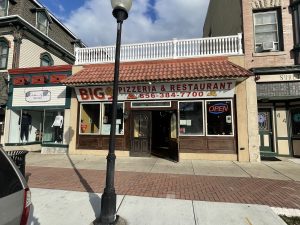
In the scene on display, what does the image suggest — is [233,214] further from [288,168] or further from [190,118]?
[190,118]


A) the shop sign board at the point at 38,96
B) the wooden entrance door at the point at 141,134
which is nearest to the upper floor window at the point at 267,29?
the wooden entrance door at the point at 141,134

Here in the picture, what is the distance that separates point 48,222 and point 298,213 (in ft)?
17.3

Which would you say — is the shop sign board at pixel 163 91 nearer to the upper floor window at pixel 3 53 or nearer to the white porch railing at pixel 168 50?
the white porch railing at pixel 168 50

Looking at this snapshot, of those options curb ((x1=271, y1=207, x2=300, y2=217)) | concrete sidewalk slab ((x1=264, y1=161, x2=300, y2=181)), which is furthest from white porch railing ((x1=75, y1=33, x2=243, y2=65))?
curb ((x1=271, y1=207, x2=300, y2=217))

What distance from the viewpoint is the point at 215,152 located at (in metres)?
11.1

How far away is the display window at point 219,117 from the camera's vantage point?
1130 cm

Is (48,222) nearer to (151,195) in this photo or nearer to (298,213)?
(151,195)

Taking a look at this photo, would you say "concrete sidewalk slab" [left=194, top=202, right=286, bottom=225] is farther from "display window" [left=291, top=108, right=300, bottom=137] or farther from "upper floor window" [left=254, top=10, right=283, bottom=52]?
"upper floor window" [left=254, top=10, right=283, bottom=52]

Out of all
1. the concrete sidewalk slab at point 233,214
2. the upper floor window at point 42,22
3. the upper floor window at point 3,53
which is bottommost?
the concrete sidewalk slab at point 233,214

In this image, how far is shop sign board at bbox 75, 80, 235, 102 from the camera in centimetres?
1118

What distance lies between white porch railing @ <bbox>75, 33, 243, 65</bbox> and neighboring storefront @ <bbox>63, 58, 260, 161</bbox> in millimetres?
470

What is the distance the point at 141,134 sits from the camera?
12203 mm

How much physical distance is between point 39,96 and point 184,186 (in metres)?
10.6

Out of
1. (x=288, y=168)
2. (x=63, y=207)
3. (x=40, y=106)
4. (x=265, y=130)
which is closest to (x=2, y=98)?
(x=40, y=106)
